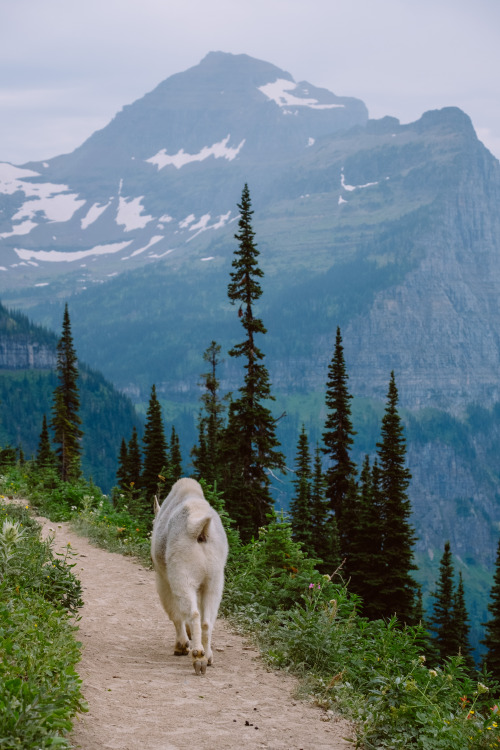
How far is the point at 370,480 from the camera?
174ft

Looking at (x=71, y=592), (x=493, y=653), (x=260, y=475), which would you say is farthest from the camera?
(x=493, y=653)

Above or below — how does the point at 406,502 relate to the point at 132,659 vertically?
below

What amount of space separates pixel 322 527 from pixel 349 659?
1589 inches

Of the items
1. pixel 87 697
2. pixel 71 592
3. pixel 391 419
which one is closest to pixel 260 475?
pixel 391 419

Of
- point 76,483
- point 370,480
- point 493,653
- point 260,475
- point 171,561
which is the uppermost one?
point 171,561

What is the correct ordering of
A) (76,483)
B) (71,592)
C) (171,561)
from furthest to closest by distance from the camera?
1. (76,483)
2. (71,592)
3. (171,561)

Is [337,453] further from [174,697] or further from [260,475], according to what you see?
[174,697]

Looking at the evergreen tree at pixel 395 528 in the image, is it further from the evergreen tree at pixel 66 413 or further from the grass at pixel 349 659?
the grass at pixel 349 659

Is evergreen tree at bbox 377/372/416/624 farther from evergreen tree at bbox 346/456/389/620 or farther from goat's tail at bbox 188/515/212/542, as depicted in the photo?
goat's tail at bbox 188/515/212/542

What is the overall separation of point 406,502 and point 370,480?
10.6 m

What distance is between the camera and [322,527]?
48469mm

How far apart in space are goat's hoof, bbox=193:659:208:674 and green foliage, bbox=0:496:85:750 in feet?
4.15

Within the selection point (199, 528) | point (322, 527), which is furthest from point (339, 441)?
point (199, 528)

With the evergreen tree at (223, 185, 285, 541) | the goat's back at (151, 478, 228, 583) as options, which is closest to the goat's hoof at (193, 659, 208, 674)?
the goat's back at (151, 478, 228, 583)
